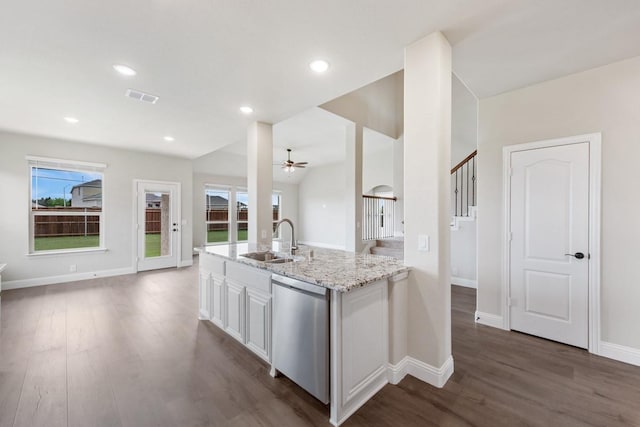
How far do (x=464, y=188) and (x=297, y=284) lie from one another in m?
4.83

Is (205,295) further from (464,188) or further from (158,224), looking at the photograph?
(464,188)

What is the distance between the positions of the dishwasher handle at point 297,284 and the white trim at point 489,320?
2.56 meters

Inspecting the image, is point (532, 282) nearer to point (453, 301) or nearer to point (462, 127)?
point (453, 301)

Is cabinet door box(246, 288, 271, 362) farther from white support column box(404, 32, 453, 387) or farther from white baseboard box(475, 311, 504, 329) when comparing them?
white baseboard box(475, 311, 504, 329)

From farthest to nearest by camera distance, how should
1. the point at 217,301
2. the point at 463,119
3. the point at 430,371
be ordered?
the point at 463,119 → the point at 217,301 → the point at 430,371

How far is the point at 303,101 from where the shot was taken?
11.0 ft

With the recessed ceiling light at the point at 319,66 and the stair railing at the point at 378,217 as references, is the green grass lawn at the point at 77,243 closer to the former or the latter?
the stair railing at the point at 378,217

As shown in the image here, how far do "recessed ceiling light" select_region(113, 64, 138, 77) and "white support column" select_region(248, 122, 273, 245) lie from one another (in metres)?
1.67

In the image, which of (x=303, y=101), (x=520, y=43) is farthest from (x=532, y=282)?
(x=303, y=101)

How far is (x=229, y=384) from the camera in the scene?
2.10 m

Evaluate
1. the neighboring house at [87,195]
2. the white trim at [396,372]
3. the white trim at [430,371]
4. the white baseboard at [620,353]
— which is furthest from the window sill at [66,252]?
the white baseboard at [620,353]

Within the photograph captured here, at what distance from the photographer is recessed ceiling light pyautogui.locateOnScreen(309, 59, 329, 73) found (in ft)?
8.18

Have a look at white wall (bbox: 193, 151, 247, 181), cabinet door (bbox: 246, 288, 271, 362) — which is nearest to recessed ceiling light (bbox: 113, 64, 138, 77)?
cabinet door (bbox: 246, 288, 271, 362)

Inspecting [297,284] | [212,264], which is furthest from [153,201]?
[297,284]
